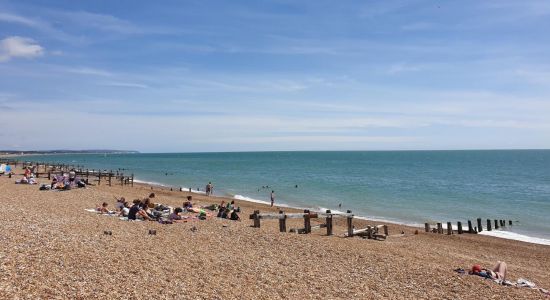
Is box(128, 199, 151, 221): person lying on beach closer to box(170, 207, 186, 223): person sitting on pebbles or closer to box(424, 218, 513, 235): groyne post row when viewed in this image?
box(170, 207, 186, 223): person sitting on pebbles

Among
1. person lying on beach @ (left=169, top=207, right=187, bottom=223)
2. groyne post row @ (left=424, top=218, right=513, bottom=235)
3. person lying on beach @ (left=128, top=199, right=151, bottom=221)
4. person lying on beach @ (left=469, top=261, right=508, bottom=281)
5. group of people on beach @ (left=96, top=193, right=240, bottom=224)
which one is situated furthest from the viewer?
groyne post row @ (left=424, top=218, right=513, bottom=235)

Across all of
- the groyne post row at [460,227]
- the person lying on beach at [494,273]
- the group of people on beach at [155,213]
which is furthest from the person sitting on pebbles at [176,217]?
the groyne post row at [460,227]

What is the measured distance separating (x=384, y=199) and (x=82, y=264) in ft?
119

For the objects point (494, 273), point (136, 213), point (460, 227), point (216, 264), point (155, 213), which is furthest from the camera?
point (460, 227)

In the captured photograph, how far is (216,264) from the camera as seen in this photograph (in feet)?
38.2

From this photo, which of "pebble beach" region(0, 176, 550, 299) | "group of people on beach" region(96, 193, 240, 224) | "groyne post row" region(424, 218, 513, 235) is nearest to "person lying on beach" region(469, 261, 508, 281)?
"pebble beach" region(0, 176, 550, 299)

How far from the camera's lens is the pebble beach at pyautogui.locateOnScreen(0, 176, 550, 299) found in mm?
8906

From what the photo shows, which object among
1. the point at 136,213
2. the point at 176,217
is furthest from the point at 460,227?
the point at 136,213

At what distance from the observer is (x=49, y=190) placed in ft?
94.7

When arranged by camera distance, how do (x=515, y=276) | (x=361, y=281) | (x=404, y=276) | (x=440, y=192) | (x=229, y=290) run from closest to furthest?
(x=229, y=290), (x=361, y=281), (x=404, y=276), (x=515, y=276), (x=440, y=192)

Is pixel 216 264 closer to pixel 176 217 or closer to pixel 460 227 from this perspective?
pixel 176 217

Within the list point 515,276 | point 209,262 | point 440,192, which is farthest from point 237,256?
point 440,192

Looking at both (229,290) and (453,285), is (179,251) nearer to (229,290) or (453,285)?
(229,290)

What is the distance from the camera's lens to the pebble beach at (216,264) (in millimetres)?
8906
